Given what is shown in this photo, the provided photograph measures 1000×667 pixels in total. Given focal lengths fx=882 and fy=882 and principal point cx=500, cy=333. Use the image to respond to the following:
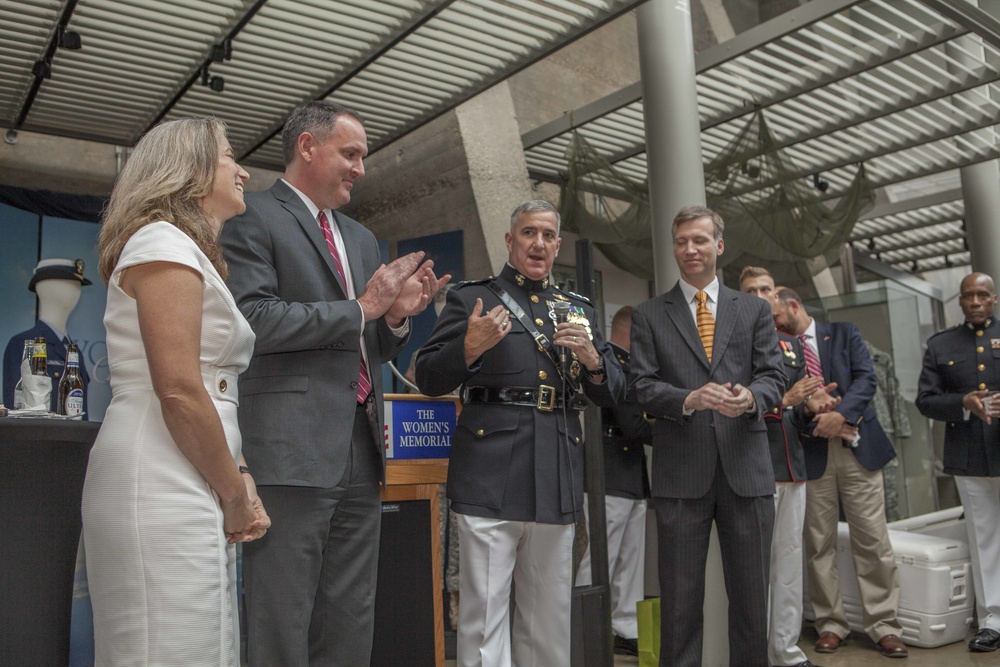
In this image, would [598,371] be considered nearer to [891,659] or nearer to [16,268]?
[891,659]

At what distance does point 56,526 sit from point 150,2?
3.38 meters

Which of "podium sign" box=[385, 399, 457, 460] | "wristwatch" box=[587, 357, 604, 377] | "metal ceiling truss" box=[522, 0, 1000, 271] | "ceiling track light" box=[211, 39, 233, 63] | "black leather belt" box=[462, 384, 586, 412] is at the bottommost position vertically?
"podium sign" box=[385, 399, 457, 460]

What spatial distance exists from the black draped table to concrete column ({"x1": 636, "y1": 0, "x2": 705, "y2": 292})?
3316mm

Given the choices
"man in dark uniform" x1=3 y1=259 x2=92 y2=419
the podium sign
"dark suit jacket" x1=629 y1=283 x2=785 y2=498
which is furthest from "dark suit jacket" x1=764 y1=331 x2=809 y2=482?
"man in dark uniform" x1=3 y1=259 x2=92 y2=419

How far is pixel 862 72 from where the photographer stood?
648 cm

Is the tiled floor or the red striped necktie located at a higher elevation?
the red striped necktie

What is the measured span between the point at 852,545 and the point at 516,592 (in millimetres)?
2509

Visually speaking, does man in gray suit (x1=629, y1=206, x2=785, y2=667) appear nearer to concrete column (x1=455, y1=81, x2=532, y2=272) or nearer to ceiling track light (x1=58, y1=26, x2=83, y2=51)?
concrete column (x1=455, y1=81, x2=532, y2=272)

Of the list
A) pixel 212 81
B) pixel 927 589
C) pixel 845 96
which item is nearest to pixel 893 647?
pixel 927 589

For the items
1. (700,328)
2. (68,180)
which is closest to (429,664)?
(700,328)

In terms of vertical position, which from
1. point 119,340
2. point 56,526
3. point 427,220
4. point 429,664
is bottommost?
point 429,664

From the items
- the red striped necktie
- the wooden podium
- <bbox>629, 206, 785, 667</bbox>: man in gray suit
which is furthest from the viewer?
the wooden podium

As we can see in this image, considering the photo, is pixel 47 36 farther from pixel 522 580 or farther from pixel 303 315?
pixel 522 580

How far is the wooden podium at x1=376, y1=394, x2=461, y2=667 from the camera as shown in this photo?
3.36 metres
